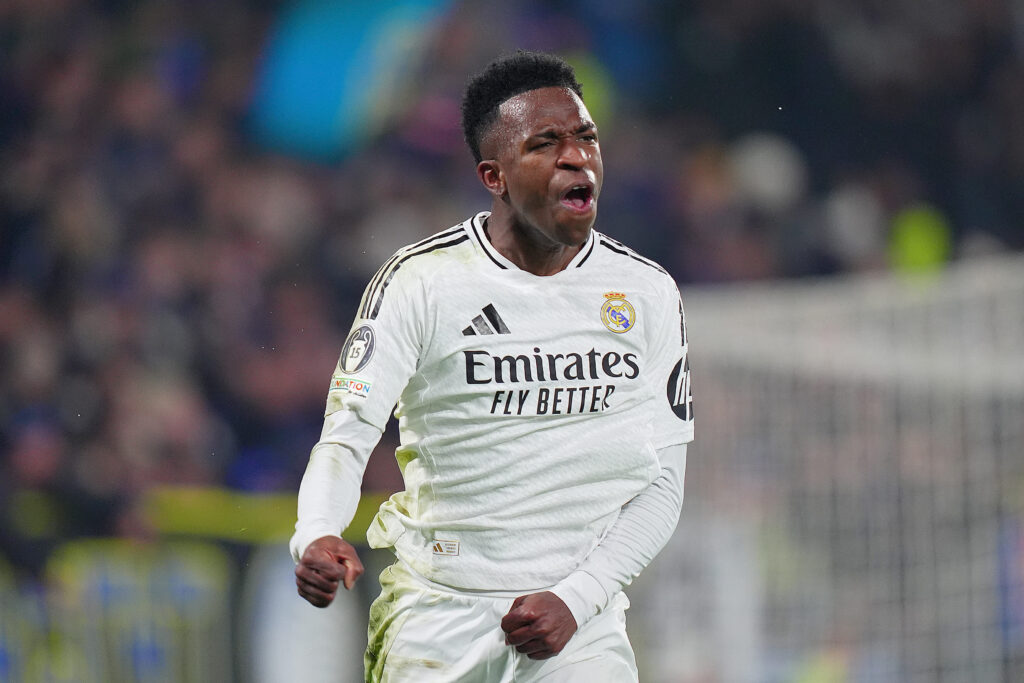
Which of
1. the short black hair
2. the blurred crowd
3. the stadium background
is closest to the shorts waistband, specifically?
the short black hair

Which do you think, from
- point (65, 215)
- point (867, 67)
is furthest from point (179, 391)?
point (867, 67)

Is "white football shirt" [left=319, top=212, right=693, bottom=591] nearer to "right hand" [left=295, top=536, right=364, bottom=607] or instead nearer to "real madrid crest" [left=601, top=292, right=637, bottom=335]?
"real madrid crest" [left=601, top=292, right=637, bottom=335]

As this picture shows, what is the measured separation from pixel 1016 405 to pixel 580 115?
14.5ft

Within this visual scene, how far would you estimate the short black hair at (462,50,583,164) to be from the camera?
3006mm

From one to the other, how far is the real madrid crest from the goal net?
3.90 metres

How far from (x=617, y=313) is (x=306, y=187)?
5.98 metres

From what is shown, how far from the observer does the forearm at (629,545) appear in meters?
2.84

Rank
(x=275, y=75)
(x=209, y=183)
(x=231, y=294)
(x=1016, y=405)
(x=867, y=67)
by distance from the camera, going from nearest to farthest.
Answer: (x=1016, y=405) < (x=231, y=294) < (x=209, y=183) < (x=275, y=75) < (x=867, y=67)

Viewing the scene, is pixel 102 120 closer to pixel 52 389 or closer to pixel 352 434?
pixel 52 389

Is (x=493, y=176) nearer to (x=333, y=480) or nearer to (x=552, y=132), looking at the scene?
(x=552, y=132)

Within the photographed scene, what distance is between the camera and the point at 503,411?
115 inches

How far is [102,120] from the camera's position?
8.41 m

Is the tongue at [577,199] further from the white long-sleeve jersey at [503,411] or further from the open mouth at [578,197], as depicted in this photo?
the white long-sleeve jersey at [503,411]

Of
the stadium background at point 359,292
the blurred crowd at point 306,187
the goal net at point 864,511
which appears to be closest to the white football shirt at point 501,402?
the stadium background at point 359,292
